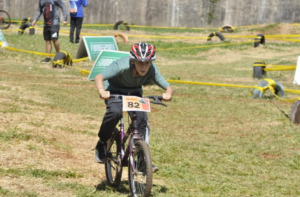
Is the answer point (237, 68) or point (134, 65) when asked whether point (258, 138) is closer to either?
point (134, 65)

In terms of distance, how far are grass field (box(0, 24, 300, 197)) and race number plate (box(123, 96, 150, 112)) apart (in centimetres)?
96

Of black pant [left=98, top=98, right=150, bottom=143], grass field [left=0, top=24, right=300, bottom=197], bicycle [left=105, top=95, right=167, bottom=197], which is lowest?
grass field [left=0, top=24, right=300, bottom=197]

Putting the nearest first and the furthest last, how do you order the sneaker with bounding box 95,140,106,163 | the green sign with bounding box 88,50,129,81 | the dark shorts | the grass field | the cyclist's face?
the cyclist's face, the sneaker with bounding box 95,140,106,163, the grass field, the green sign with bounding box 88,50,129,81, the dark shorts

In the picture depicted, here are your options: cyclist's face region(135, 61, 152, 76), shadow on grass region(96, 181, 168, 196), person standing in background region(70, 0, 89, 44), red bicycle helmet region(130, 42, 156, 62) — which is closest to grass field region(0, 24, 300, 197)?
shadow on grass region(96, 181, 168, 196)

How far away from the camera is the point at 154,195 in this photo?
5.71m

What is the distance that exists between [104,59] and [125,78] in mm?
7530

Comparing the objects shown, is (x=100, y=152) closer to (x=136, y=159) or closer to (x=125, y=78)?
(x=136, y=159)

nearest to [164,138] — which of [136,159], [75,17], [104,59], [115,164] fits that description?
[115,164]

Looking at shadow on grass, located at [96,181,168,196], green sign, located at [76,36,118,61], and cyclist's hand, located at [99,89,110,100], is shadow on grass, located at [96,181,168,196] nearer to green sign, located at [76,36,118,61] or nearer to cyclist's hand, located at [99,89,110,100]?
→ cyclist's hand, located at [99,89,110,100]

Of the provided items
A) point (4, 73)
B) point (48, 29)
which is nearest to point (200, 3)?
point (48, 29)

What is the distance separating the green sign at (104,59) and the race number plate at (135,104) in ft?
25.0

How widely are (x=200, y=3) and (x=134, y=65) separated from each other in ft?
86.8

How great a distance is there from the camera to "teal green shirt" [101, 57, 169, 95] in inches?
219

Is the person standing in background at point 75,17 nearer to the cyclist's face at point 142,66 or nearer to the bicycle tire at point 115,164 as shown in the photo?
the bicycle tire at point 115,164
